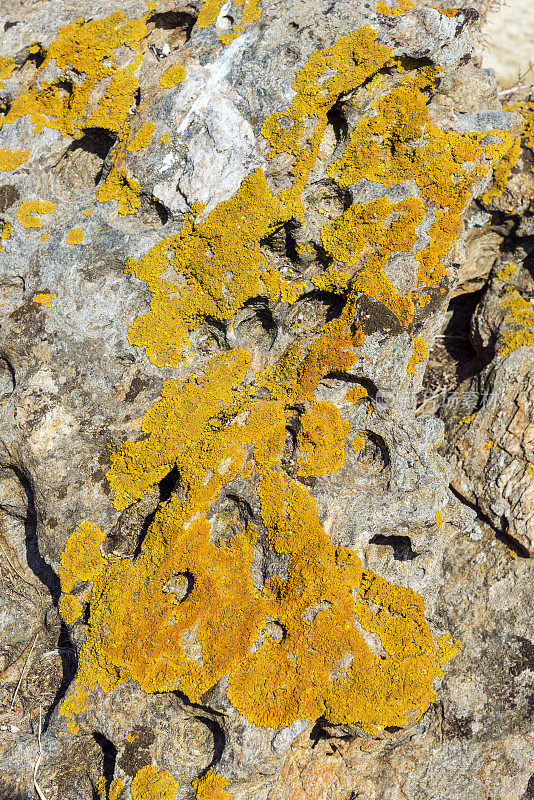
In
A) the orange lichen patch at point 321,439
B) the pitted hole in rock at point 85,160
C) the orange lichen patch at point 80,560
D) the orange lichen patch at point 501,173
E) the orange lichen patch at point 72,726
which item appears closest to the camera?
the orange lichen patch at point 72,726

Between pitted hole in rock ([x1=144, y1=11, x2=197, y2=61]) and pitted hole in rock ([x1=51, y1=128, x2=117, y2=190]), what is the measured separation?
100 cm

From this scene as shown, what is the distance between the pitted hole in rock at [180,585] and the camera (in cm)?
468

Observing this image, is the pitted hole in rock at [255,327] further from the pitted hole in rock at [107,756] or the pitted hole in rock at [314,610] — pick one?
the pitted hole in rock at [107,756]

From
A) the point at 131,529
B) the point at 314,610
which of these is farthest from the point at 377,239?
the point at 131,529

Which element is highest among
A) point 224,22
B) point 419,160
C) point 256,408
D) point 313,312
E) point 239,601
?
point 224,22

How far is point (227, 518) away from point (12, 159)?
404cm

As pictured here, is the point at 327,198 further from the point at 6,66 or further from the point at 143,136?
the point at 6,66

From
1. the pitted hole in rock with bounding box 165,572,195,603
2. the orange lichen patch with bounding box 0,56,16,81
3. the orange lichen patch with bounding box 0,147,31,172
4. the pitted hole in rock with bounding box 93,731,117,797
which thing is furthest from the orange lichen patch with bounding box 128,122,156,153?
the pitted hole in rock with bounding box 93,731,117,797

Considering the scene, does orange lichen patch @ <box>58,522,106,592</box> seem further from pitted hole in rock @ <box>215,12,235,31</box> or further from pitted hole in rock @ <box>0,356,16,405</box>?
pitted hole in rock @ <box>215,12,235,31</box>

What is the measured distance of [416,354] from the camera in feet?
16.7

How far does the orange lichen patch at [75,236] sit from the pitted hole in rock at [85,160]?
80 centimetres

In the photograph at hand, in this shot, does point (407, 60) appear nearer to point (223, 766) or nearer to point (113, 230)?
point (113, 230)

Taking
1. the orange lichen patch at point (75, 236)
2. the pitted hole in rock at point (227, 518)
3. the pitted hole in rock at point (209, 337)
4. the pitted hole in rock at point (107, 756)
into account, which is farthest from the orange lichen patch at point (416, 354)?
the pitted hole in rock at point (107, 756)

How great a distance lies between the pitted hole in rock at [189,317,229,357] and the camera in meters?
5.03
